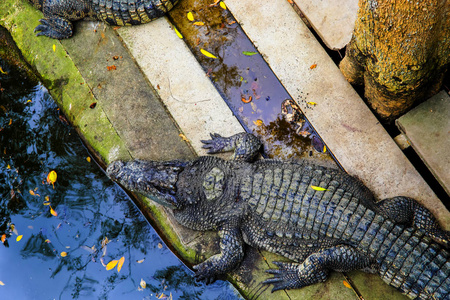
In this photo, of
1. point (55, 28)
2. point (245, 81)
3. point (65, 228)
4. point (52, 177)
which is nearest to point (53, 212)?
point (65, 228)

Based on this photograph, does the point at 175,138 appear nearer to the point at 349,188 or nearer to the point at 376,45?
the point at 349,188

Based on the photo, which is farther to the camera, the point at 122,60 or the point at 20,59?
the point at 20,59

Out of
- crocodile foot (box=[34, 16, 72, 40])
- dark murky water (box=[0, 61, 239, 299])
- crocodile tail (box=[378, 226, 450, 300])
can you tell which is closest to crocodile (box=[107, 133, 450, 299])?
crocodile tail (box=[378, 226, 450, 300])

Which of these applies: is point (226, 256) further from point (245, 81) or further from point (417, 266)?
point (245, 81)

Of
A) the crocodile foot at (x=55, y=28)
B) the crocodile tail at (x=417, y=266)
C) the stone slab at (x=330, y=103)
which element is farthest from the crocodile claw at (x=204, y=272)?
the crocodile foot at (x=55, y=28)

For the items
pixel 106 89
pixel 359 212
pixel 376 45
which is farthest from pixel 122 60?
pixel 359 212

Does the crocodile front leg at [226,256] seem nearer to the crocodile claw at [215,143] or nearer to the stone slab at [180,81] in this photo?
the crocodile claw at [215,143]

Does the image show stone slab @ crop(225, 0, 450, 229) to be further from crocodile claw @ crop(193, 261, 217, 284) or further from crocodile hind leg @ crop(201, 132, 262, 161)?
crocodile claw @ crop(193, 261, 217, 284)
